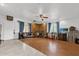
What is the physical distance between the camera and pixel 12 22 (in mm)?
13008

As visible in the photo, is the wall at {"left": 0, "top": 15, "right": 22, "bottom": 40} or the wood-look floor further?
the wall at {"left": 0, "top": 15, "right": 22, "bottom": 40}

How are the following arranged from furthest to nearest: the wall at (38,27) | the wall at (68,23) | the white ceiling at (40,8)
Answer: the wall at (38,27) < the wall at (68,23) < the white ceiling at (40,8)

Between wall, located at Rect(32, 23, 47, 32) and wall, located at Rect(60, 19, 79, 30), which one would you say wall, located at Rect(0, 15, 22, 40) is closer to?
wall, located at Rect(32, 23, 47, 32)

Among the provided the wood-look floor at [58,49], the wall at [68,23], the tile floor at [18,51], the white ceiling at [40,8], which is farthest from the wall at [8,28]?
the wall at [68,23]

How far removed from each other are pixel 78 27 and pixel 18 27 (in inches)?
269

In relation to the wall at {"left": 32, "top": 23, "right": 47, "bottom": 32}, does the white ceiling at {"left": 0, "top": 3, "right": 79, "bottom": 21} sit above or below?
above

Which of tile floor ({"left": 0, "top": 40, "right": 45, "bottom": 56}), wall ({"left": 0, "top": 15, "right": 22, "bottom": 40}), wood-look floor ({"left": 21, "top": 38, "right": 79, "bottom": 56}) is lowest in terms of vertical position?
wood-look floor ({"left": 21, "top": 38, "right": 79, "bottom": 56})

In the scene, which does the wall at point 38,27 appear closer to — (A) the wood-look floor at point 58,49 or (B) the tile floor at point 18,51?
(A) the wood-look floor at point 58,49

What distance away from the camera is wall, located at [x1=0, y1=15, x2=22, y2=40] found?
38.0ft

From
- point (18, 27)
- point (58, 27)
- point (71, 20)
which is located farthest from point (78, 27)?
point (18, 27)

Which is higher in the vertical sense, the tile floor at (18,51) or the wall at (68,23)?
the wall at (68,23)

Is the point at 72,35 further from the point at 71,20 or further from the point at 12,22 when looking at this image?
the point at 12,22

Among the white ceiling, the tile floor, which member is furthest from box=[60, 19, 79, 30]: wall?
the tile floor

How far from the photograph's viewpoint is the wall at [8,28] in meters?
11.6
